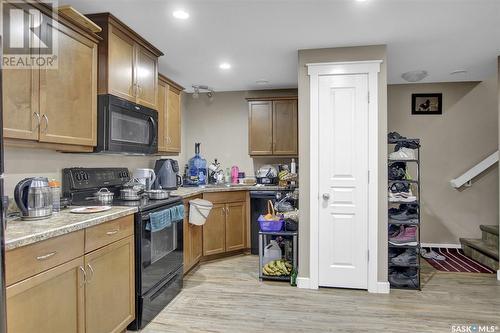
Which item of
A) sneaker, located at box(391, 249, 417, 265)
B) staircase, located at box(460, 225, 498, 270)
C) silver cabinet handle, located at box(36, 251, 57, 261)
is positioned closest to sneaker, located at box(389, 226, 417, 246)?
sneaker, located at box(391, 249, 417, 265)

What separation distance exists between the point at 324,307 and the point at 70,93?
8.70 ft

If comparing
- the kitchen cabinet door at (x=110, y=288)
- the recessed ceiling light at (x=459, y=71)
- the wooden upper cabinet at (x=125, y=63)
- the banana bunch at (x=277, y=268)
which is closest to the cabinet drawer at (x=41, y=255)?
the kitchen cabinet door at (x=110, y=288)

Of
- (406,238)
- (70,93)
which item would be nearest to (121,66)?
(70,93)

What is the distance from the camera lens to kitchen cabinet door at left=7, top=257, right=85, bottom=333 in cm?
140

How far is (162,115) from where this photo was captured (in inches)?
145

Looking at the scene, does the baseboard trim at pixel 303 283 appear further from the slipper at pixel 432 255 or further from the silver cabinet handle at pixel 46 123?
the silver cabinet handle at pixel 46 123

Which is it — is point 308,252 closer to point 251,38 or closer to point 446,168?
point 251,38

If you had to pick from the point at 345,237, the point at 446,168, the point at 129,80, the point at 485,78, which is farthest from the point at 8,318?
the point at 485,78

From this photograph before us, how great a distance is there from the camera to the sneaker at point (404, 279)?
314 cm

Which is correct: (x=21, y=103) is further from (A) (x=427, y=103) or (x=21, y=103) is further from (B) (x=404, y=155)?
(A) (x=427, y=103)

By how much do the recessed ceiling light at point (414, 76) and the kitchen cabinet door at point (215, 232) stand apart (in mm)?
2986

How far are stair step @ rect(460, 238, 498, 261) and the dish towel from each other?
3.65m

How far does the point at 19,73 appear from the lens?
179cm

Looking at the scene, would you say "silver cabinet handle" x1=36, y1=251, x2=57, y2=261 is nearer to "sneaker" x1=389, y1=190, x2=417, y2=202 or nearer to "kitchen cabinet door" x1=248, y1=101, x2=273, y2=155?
"sneaker" x1=389, y1=190, x2=417, y2=202
